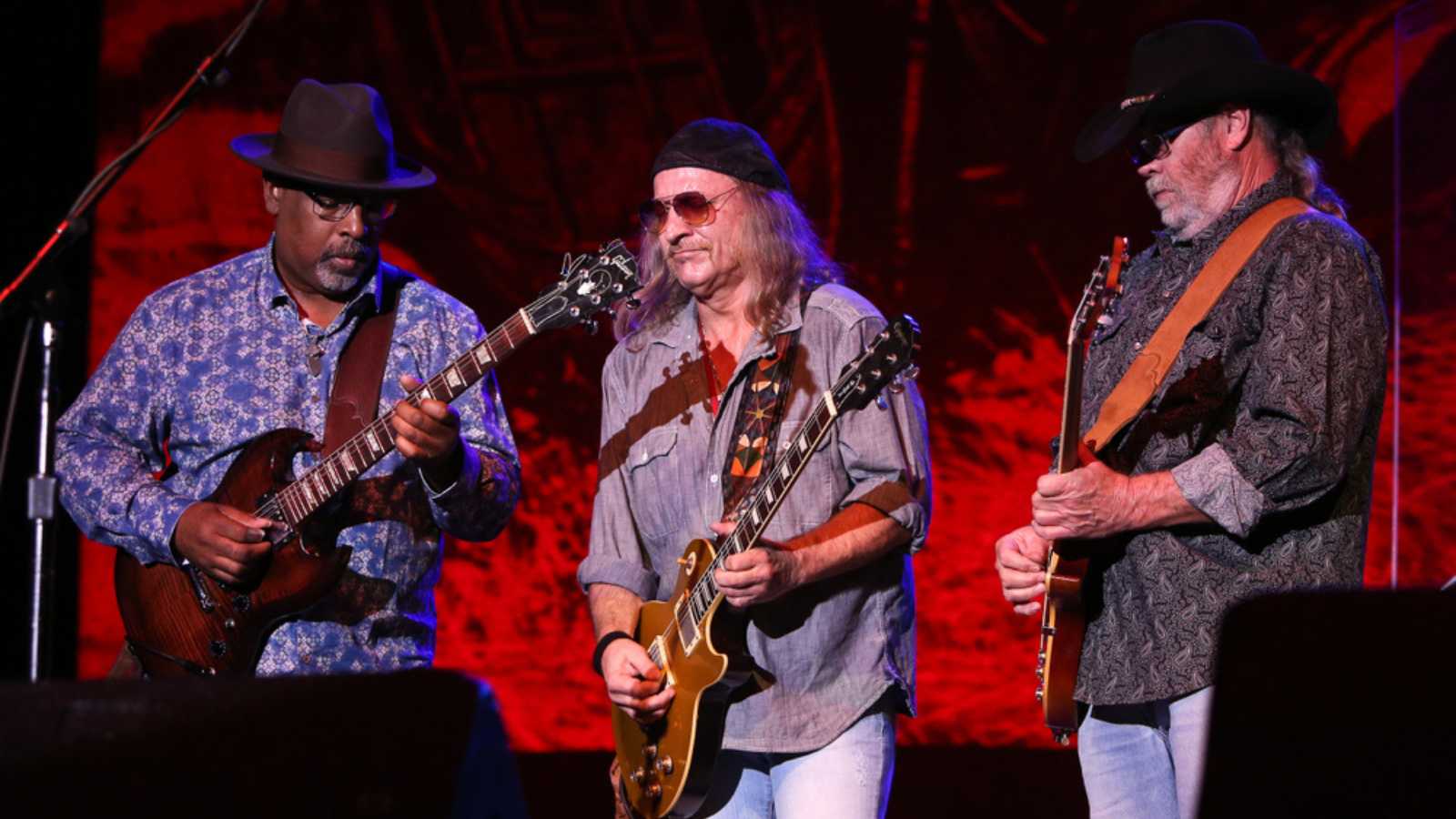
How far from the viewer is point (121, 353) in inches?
150

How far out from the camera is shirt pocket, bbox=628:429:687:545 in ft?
11.2

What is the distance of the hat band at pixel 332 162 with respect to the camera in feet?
12.4

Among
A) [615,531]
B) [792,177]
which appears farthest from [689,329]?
[792,177]

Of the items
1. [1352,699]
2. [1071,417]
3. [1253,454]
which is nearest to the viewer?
[1352,699]

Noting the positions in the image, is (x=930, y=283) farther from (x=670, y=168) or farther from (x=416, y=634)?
(x=416, y=634)

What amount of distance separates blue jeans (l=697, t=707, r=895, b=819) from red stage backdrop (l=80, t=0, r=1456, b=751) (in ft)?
9.26

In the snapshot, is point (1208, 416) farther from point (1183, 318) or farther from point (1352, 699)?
point (1352, 699)

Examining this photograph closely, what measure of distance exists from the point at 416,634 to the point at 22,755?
1960 mm

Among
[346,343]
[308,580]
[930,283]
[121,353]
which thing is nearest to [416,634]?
[308,580]

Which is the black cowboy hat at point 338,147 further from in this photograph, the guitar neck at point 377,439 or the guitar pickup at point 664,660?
the guitar pickup at point 664,660

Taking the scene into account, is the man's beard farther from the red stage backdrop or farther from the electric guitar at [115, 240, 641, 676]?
the red stage backdrop

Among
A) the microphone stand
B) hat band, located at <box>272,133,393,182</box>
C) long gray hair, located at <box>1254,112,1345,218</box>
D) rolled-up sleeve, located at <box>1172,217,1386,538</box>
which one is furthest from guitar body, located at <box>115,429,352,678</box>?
long gray hair, located at <box>1254,112,1345,218</box>

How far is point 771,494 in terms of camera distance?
315cm

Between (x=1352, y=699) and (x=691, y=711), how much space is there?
70.7 inches
